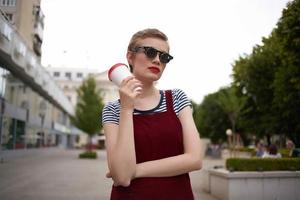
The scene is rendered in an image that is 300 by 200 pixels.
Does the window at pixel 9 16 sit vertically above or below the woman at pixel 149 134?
above

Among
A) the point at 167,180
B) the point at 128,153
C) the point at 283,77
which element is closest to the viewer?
the point at 128,153

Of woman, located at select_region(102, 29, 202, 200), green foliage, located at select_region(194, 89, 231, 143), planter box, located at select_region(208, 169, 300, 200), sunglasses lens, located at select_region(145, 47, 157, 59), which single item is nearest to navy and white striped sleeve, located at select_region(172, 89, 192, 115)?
woman, located at select_region(102, 29, 202, 200)

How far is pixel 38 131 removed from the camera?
30.4 m

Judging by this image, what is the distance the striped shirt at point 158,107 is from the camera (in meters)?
1.85

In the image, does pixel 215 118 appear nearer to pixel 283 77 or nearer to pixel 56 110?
pixel 56 110

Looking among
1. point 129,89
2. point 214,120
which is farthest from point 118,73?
point 214,120

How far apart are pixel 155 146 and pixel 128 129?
23 cm

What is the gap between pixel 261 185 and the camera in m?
8.25

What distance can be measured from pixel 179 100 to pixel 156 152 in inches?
14.6

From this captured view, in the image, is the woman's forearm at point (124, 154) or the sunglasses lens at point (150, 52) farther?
the sunglasses lens at point (150, 52)

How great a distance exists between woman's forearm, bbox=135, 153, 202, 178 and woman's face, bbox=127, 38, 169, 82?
0.47 metres

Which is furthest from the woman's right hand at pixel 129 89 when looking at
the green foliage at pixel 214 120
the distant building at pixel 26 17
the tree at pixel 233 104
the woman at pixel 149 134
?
the green foliage at pixel 214 120

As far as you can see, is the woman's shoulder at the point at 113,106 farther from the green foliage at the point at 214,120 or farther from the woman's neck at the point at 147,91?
the green foliage at the point at 214,120

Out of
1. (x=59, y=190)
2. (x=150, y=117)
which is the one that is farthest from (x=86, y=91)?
(x=150, y=117)
